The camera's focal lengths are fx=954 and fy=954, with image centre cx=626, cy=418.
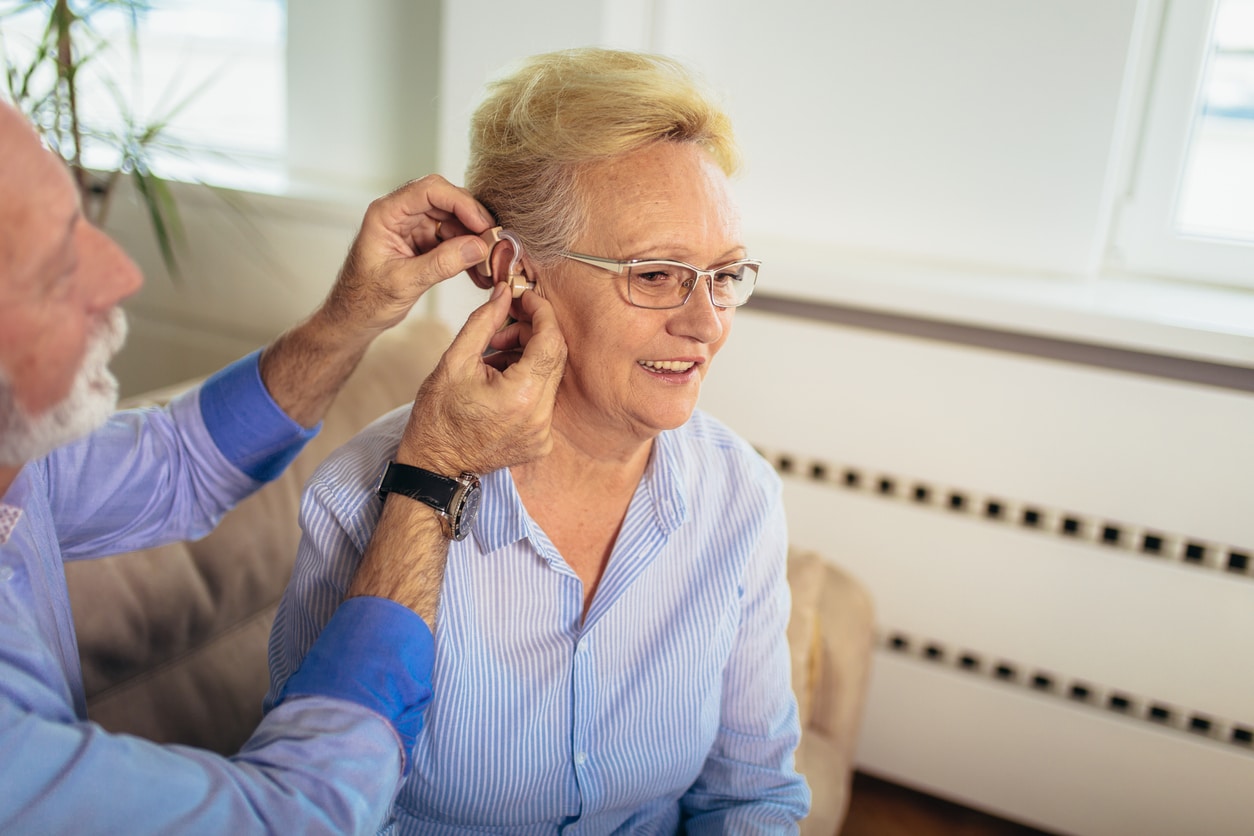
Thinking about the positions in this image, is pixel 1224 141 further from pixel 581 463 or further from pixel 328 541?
pixel 328 541

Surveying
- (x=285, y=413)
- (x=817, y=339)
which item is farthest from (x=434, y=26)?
(x=285, y=413)

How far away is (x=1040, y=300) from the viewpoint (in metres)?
1.96

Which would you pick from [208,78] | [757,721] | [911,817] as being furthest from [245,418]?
[208,78]

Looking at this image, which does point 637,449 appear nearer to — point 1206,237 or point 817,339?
point 817,339

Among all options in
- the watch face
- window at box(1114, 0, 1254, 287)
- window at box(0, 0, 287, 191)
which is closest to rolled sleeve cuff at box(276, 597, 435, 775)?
the watch face

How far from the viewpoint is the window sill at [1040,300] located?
1.83 meters

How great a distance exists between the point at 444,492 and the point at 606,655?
1.09 ft

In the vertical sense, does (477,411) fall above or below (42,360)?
below

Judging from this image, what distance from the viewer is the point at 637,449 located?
133 cm

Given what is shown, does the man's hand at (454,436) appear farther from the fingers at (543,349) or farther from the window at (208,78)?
the window at (208,78)

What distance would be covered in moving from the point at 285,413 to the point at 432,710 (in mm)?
479

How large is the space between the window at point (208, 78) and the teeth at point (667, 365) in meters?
2.19

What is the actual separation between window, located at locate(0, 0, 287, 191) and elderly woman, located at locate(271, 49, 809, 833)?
81.8 inches

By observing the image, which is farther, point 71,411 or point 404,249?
point 404,249
